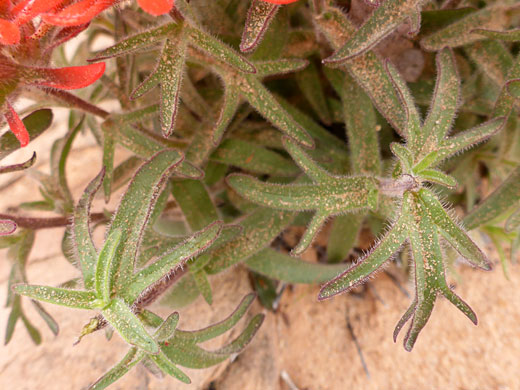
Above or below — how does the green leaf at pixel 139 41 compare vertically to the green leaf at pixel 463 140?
above

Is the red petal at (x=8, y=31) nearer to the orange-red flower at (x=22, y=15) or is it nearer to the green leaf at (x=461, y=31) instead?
the orange-red flower at (x=22, y=15)

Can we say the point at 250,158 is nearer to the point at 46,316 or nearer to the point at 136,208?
the point at 136,208

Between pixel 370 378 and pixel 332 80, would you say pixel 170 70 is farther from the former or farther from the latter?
pixel 370 378

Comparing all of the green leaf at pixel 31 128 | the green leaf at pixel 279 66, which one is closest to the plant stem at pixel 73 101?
the green leaf at pixel 31 128

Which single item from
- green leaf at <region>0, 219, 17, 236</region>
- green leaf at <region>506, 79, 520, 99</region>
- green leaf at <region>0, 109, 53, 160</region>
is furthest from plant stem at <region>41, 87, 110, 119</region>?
green leaf at <region>506, 79, 520, 99</region>

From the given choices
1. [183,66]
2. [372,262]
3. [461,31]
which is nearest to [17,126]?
[183,66]

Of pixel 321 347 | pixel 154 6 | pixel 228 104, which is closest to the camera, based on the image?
pixel 154 6

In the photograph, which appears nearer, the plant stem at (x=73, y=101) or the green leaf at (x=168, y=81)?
the green leaf at (x=168, y=81)
